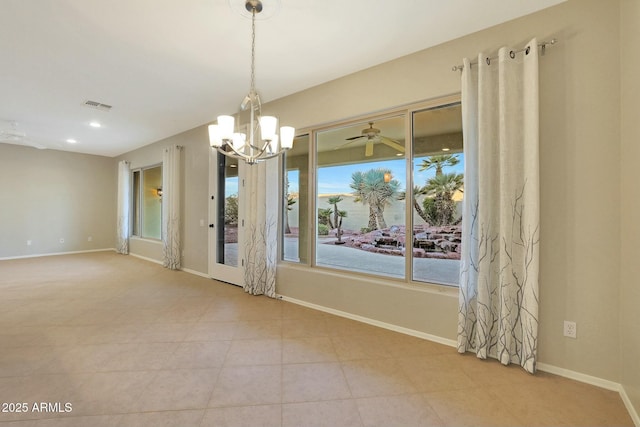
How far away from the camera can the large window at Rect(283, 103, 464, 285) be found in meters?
2.70

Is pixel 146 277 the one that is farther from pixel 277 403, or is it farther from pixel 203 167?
pixel 277 403

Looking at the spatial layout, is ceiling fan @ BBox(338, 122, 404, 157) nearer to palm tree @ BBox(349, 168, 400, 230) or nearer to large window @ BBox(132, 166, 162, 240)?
palm tree @ BBox(349, 168, 400, 230)

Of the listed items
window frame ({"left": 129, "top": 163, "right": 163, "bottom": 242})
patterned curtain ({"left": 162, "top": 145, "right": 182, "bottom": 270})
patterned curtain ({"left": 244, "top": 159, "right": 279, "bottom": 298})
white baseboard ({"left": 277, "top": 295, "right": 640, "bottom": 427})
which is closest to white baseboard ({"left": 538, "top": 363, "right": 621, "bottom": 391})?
white baseboard ({"left": 277, "top": 295, "right": 640, "bottom": 427})

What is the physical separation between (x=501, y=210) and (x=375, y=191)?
140 centimetres

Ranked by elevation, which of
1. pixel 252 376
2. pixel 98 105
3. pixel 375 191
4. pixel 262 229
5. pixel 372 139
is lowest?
pixel 252 376

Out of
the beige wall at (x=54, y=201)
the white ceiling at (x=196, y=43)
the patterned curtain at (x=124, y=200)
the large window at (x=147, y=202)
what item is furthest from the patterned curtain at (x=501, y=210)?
the beige wall at (x=54, y=201)

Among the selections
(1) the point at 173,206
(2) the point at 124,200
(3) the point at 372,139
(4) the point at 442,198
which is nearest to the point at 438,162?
(4) the point at 442,198

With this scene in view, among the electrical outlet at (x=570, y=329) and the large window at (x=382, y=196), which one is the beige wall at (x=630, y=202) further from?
the large window at (x=382, y=196)

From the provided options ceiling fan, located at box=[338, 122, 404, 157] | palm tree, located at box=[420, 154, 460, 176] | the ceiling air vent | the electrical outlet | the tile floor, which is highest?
the ceiling air vent

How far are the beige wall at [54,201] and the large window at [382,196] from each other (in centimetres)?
671

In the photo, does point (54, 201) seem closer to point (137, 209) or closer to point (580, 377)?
point (137, 209)

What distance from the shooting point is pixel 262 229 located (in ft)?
12.2

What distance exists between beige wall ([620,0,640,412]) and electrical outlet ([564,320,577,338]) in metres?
0.23

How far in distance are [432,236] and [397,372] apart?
1327mm
